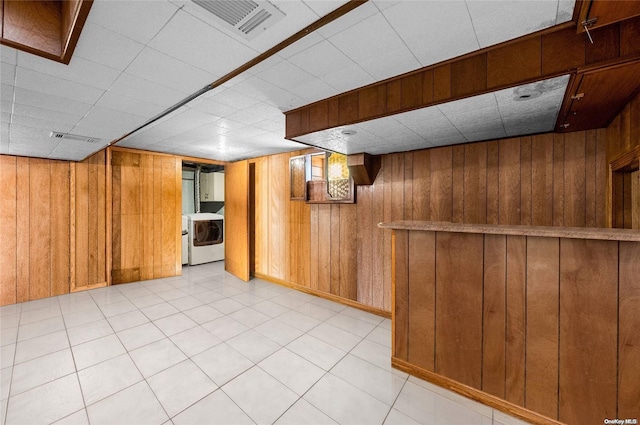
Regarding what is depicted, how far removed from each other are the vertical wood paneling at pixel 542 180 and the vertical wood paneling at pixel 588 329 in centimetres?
98

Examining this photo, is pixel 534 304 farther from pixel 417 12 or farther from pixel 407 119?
pixel 417 12

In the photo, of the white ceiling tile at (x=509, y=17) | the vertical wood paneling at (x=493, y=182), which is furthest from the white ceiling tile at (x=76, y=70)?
the vertical wood paneling at (x=493, y=182)

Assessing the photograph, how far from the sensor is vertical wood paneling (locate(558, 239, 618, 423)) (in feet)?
5.15

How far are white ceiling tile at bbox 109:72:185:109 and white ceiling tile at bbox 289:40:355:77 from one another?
109cm

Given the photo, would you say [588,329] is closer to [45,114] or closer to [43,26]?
[43,26]

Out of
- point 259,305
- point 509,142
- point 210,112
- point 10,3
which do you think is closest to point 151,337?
point 259,305

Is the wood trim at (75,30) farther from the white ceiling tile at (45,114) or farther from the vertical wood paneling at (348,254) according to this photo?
the vertical wood paneling at (348,254)

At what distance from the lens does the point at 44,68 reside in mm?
1630

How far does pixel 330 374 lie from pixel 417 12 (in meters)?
2.67

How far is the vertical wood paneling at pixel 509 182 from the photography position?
2.62 m

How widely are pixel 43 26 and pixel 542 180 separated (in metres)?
3.94

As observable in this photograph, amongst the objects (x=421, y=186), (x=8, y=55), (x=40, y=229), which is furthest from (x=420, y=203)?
(x=40, y=229)

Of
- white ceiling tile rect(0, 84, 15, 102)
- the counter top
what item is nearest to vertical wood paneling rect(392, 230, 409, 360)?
the counter top

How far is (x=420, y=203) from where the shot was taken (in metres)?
3.22
